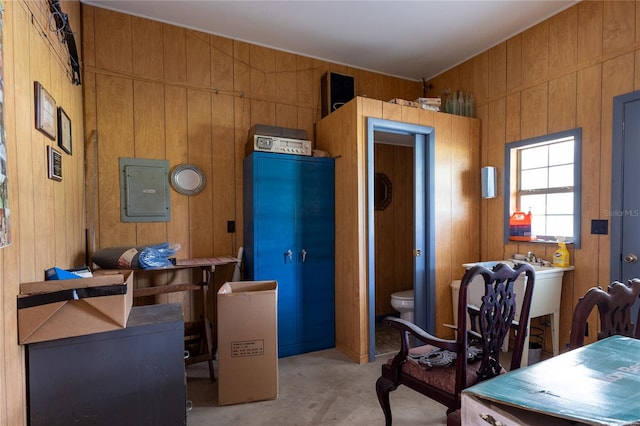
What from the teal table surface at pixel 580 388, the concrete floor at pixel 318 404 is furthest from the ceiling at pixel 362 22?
the concrete floor at pixel 318 404

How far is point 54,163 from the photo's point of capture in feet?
5.83

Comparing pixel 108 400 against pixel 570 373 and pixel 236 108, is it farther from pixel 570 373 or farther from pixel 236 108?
pixel 236 108

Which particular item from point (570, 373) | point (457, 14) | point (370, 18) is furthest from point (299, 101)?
point (570, 373)

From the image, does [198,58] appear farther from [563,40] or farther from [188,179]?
[563,40]

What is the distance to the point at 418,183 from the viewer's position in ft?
10.2

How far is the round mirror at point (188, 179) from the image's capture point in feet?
9.53

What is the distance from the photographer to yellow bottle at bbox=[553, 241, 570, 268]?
264cm

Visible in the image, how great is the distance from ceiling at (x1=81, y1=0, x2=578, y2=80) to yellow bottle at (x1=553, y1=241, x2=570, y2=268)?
1.97 m

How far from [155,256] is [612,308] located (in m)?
2.60

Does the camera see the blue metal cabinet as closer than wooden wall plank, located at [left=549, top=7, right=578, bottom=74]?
No

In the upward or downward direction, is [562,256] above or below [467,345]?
above

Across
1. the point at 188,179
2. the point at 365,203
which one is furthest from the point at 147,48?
the point at 365,203

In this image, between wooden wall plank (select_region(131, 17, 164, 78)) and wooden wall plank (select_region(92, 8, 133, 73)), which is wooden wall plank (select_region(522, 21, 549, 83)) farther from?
wooden wall plank (select_region(92, 8, 133, 73))

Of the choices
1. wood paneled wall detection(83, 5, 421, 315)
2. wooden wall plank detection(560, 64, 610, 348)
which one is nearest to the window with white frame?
wooden wall plank detection(560, 64, 610, 348)
